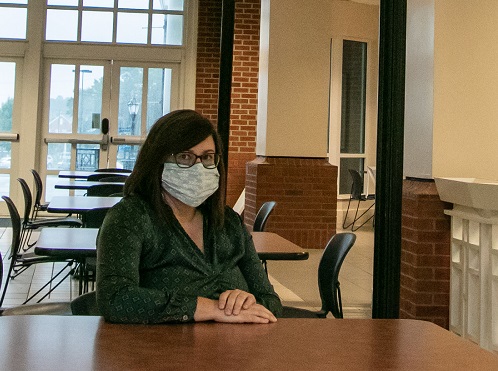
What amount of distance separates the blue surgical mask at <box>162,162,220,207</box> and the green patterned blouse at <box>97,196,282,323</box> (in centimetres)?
9

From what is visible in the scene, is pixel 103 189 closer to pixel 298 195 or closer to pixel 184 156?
pixel 298 195

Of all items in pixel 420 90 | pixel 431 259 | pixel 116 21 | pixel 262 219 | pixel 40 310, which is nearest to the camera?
pixel 40 310

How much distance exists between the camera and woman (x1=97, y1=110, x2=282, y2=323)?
205cm

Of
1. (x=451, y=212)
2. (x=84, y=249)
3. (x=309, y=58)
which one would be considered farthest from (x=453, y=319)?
(x=309, y=58)

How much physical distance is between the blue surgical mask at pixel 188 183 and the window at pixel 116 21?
32.1 feet

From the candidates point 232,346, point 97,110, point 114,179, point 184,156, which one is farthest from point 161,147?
point 97,110

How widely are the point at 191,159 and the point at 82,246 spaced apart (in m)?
1.48

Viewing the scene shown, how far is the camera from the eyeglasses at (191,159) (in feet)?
7.30

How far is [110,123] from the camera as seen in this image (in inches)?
458

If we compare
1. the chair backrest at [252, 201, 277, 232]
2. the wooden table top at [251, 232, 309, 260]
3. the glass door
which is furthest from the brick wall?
the wooden table top at [251, 232, 309, 260]

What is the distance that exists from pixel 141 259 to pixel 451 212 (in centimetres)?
284

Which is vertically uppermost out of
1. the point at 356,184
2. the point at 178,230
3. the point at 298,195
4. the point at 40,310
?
the point at 356,184

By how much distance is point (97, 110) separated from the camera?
11625 mm

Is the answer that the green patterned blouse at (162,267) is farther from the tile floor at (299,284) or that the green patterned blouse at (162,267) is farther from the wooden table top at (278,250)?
the tile floor at (299,284)
